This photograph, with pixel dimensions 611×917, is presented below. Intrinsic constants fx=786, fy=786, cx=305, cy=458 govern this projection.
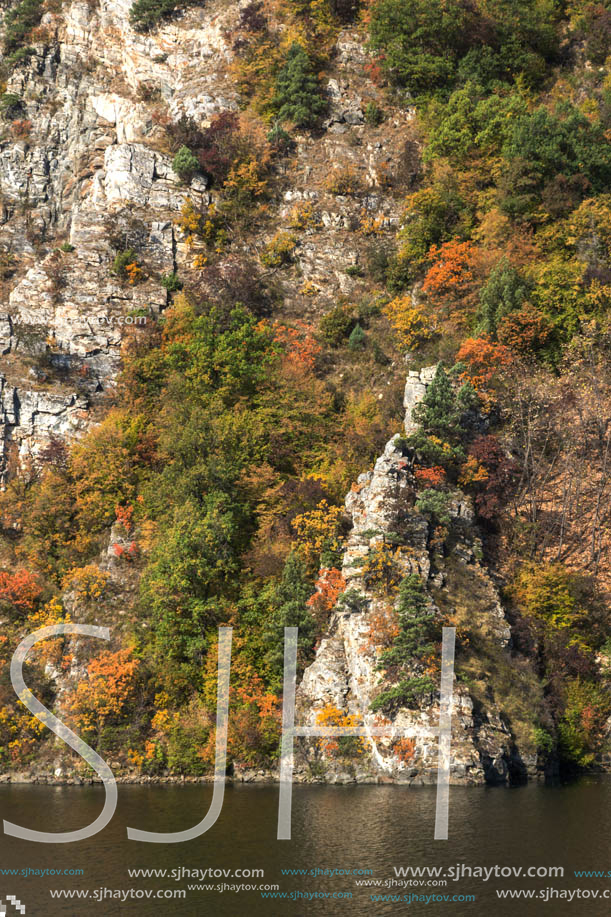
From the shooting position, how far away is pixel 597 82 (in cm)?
7362

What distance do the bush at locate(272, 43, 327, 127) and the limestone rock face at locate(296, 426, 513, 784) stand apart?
139 feet

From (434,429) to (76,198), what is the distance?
45276mm

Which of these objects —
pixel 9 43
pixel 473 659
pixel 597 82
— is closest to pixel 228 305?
pixel 473 659

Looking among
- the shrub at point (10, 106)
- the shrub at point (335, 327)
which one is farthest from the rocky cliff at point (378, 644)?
the shrub at point (10, 106)

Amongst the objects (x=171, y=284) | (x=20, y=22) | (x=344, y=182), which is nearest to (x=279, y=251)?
(x=344, y=182)

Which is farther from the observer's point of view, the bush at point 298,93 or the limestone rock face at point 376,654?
the bush at point 298,93

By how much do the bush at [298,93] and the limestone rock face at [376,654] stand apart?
4246 cm

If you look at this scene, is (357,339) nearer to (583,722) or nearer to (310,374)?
(310,374)

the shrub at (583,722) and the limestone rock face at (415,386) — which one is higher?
the limestone rock face at (415,386)

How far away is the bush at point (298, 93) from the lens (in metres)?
75.1

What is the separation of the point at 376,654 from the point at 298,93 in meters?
57.0

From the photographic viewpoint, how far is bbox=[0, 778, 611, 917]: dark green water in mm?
21797

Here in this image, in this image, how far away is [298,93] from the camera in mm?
75438

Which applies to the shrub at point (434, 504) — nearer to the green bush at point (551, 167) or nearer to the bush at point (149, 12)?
the green bush at point (551, 167)
